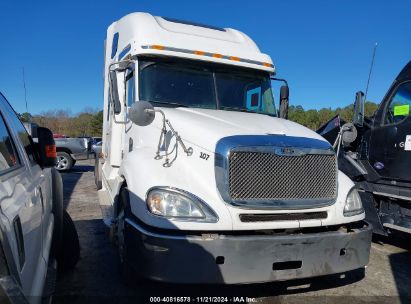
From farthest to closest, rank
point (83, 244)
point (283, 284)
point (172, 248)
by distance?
point (83, 244)
point (283, 284)
point (172, 248)

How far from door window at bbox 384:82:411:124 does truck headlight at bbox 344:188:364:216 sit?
2217 mm

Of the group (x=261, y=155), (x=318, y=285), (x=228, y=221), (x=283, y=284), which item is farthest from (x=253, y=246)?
(x=318, y=285)

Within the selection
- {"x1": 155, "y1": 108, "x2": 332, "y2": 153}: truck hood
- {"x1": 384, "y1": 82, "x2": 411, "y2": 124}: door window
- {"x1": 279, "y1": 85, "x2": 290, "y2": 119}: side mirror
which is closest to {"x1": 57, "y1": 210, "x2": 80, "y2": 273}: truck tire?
{"x1": 155, "y1": 108, "x2": 332, "y2": 153}: truck hood

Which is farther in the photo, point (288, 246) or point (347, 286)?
point (347, 286)

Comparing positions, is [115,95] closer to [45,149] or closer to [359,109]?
[45,149]

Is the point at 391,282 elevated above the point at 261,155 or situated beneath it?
situated beneath

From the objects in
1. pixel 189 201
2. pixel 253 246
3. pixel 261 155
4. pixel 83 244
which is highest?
pixel 261 155

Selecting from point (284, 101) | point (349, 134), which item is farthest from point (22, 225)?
point (349, 134)

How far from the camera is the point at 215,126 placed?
3.98m

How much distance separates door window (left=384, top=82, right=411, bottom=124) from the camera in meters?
5.67

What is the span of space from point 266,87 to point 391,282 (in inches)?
117

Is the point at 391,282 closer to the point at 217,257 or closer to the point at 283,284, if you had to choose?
the point at 283,284

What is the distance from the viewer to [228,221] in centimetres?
337

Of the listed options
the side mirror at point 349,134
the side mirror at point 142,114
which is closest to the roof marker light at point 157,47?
the side mirror at point 142,114
